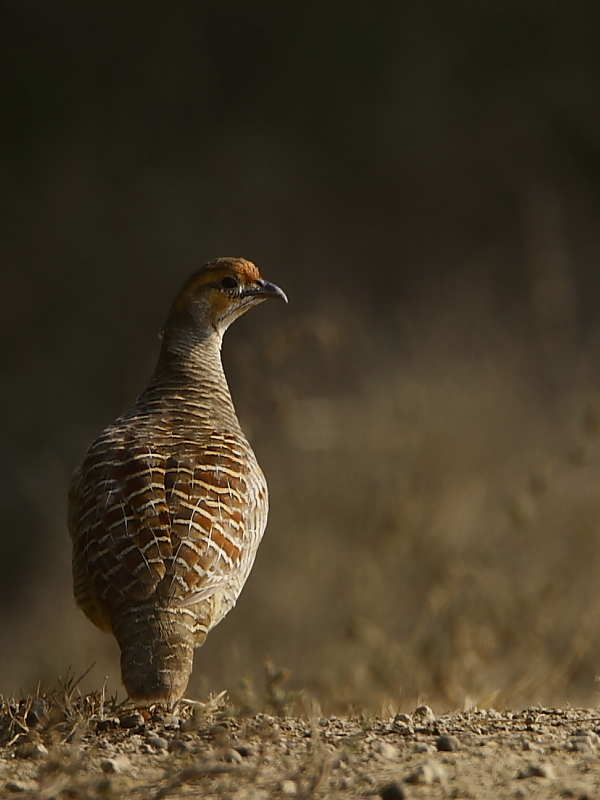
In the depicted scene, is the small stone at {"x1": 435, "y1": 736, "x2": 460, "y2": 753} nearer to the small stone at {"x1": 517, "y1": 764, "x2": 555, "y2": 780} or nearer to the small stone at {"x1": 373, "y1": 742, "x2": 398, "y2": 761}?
the small stone at {"x1": 373, "y1": 742, "x2": 398, "y2": 761}

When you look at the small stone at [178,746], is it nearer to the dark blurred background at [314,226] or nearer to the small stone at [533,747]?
the small stone at [533,747]

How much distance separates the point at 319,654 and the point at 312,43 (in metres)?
4.34

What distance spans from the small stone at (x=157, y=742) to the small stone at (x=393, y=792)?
701mm

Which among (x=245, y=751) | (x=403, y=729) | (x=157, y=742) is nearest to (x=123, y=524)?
(x=157, y=742)

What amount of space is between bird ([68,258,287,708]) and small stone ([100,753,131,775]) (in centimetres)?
47

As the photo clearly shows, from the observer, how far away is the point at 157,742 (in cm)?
302

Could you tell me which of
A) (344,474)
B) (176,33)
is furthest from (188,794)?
(176,33)

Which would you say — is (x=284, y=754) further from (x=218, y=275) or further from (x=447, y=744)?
(x=218, y=275)

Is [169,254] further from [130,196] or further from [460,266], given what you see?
[460,266]

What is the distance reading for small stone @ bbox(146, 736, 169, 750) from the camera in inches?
118

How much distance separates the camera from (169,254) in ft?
26.8

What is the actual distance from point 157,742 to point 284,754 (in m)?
0.34

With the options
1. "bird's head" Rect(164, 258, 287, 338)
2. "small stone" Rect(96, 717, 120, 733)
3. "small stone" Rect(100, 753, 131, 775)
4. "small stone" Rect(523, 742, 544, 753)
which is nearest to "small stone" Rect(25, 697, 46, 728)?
"small stone" Rect(96, 717, 120, 733)

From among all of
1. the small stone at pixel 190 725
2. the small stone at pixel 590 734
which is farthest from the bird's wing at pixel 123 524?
the small stone at pixel 590 734
